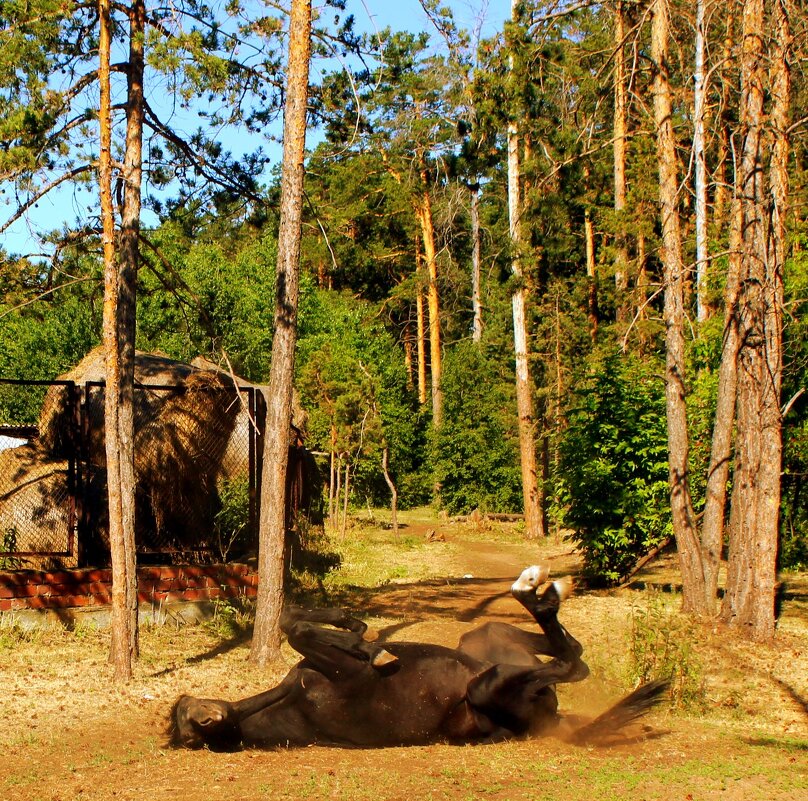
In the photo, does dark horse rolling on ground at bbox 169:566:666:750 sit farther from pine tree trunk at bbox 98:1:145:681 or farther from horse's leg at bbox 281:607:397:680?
pine tree trunk at bbox 98:1:145:681

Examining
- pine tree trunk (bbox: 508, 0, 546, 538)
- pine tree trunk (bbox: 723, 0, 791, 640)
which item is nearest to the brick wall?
pine tree trunk (bbox: 723, 0, 791, 640)

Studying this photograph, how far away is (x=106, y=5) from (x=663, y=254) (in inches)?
296

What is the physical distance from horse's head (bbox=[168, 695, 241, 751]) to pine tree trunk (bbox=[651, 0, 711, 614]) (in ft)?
25.2

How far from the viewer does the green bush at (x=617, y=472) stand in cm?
1445

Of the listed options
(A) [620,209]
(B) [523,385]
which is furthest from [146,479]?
(A) [620,209]

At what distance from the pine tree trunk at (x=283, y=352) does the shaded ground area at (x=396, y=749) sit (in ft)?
2.06

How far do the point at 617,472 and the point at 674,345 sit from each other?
→ 119 inches

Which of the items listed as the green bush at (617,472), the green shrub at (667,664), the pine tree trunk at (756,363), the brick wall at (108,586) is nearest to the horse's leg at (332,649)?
the green shrub at (667,664)

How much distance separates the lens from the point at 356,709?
5.89 m

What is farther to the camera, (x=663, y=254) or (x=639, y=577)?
(x=639, y=577)

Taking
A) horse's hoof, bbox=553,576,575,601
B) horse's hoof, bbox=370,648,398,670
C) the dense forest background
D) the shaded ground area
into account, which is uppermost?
the dense forest background

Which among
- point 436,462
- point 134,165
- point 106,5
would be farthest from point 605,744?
point 436,462

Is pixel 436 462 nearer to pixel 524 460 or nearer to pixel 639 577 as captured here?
pixel 524 460

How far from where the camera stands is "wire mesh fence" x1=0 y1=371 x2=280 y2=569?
11.2 m
